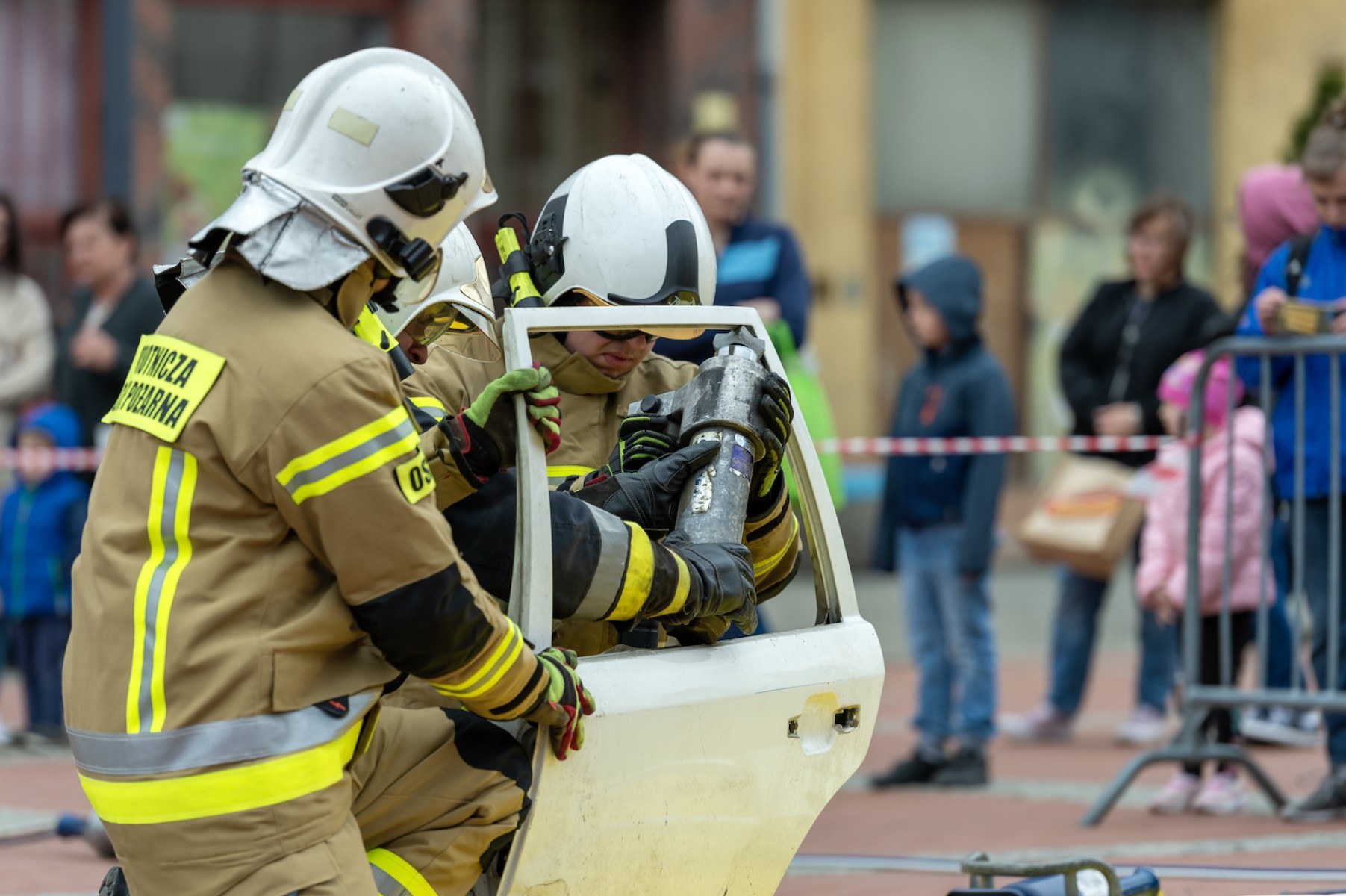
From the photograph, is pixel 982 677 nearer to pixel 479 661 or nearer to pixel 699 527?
pixel 699 527

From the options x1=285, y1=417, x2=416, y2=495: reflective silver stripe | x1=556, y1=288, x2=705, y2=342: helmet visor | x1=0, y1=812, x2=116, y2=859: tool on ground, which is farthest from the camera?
x1=0, y1=812, x2=116, y2=859: tool on ground

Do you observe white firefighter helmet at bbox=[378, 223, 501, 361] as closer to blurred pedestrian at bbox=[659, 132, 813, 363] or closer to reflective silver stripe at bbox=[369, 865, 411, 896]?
reflective silver stripe at bbox=[369, 865, 411, 896]

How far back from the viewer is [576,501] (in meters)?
3.18

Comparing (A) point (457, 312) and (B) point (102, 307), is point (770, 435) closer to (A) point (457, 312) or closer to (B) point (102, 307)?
(A) point (457, 312)

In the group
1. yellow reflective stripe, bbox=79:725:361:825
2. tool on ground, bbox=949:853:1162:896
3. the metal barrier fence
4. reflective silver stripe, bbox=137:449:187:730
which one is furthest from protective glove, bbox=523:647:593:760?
the metal barrier fence

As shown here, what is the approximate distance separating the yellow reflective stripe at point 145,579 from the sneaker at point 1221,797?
12.7 feet

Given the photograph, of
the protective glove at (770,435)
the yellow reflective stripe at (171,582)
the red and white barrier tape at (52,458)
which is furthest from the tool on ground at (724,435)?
the red and white barrier tape at (52,458)

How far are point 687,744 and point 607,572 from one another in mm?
318

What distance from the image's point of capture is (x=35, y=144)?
36.1 feet

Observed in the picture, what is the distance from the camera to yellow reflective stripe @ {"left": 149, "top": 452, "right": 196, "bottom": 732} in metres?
2.76

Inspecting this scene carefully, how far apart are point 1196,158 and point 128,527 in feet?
38.3

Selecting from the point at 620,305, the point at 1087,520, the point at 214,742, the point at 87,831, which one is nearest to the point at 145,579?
the point at 214,742

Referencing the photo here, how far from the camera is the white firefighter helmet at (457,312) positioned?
383 cm

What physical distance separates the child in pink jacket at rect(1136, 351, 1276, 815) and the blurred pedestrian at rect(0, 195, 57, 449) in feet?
14.8
